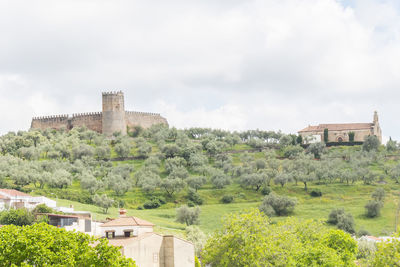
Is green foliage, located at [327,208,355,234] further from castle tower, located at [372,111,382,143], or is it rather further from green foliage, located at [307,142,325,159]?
castle tower, located at [372,111,382,143]

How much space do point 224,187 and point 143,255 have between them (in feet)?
222

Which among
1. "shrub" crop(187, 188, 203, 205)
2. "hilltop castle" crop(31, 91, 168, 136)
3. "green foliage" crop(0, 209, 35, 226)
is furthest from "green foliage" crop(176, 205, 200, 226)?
"hilltop castle" crop(31, 91, 168, 136)

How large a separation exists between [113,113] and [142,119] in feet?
42.6

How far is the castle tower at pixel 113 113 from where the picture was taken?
141 meters

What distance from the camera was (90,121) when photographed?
145m

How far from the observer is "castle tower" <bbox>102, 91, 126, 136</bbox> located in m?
141

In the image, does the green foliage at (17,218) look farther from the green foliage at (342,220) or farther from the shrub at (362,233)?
the shrub at (362,233)

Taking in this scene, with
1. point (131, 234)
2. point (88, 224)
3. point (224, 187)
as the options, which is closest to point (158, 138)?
point (224, 187)

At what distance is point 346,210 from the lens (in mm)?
87625

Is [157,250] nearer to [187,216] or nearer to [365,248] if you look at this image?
[365,248]

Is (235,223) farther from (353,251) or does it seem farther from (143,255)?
(353,251)

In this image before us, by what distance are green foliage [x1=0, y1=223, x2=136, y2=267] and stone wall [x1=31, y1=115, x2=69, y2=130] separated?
119 metres

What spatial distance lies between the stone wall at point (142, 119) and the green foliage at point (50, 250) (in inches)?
4626

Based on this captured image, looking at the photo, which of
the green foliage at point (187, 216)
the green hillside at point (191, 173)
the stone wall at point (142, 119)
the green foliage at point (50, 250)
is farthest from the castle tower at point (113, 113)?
the green foliage at point (50, 250)
